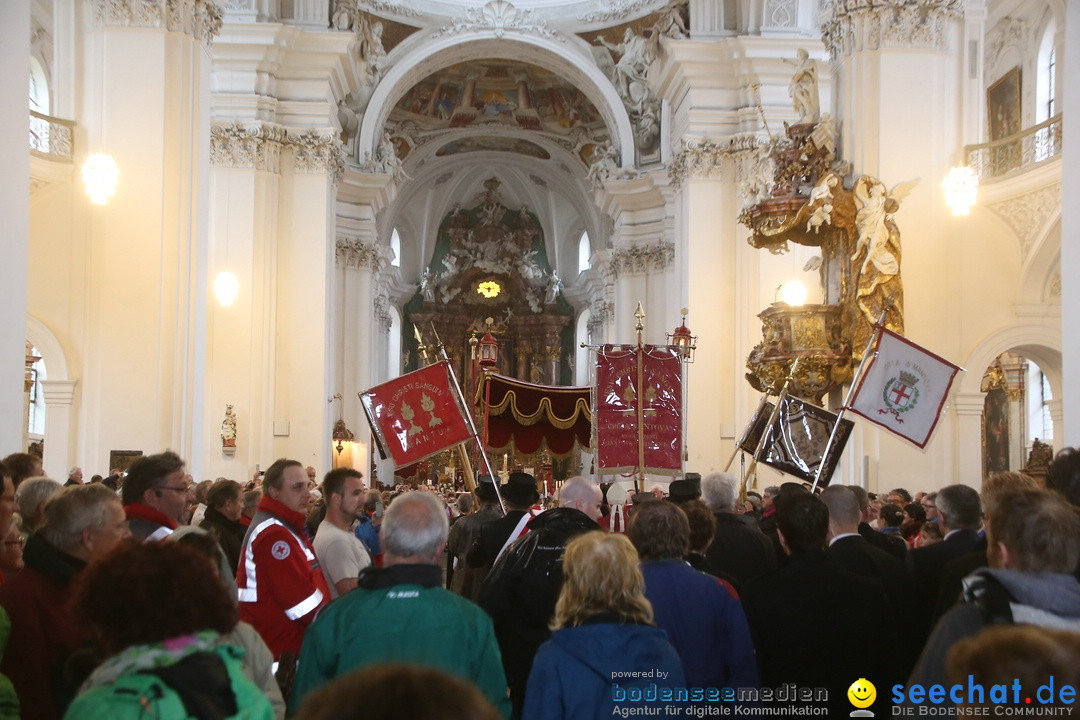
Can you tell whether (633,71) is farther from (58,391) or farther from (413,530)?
(413,530)

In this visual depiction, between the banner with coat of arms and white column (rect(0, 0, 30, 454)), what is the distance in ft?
20.7

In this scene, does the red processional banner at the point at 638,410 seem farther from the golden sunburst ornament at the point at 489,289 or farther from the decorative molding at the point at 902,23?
the golden sunburst ornament at the point at 489,289

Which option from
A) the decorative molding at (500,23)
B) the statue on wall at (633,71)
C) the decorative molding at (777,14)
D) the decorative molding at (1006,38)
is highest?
the decorative molding at (500,23)

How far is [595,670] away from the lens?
3.54m

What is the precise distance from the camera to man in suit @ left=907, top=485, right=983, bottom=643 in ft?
17.3

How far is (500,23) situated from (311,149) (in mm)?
10023

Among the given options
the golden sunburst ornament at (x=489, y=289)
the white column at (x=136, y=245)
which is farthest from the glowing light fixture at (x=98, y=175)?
the golden sunburst ornament at (x=489, y=289)

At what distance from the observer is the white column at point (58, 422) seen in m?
13.0

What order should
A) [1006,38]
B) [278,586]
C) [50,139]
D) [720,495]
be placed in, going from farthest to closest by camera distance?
[1006,38], [50,139], [720,495], [278,586]

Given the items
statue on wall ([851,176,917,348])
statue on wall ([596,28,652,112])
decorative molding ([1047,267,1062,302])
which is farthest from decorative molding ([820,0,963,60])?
statue on wall ([596,28,652,112])

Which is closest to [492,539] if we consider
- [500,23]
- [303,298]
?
[303,298]

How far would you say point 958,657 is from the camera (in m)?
2.21

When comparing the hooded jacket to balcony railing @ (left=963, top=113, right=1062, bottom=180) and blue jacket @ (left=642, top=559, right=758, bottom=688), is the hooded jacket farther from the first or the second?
balcony railing @ (left=963, top=113, right=1062, bottom=180)

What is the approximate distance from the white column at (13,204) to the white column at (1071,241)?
313 inches
